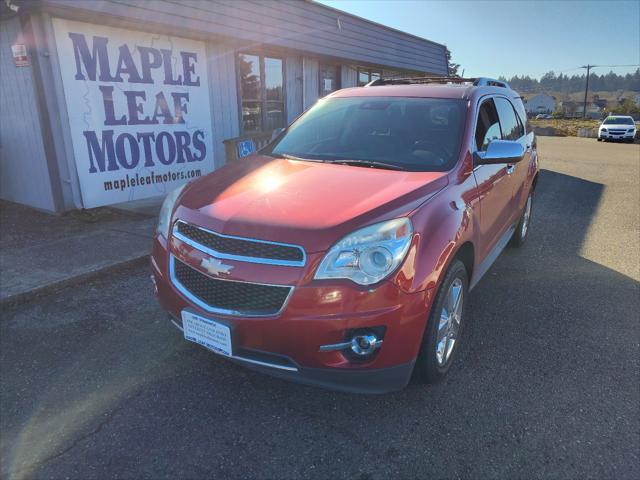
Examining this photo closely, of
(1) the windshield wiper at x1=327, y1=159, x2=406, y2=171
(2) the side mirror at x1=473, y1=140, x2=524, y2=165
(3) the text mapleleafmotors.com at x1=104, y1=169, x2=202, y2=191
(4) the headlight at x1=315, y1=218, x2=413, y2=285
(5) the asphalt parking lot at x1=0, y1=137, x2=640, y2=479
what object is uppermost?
(2) the side mirror at x1=473, y1=140, x2=524, y2=165

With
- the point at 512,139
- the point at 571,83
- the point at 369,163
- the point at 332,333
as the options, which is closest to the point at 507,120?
the point at 512,139

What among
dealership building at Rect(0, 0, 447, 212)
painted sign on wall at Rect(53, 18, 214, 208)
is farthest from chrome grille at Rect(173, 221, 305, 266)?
painted sign on wall at Rect(53, 18, 214, 208)

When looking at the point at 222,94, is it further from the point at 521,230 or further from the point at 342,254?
the point at 342,254

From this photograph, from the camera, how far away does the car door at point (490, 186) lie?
130 inches

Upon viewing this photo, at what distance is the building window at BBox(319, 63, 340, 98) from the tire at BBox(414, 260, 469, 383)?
9.50 m

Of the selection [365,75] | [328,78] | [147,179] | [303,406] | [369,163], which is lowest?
[303,406]

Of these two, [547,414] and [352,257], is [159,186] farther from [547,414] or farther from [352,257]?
[547,414]

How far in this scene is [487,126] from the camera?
3723 mm

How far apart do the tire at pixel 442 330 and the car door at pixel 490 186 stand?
0.51 metres

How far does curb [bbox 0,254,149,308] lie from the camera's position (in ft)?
12.9

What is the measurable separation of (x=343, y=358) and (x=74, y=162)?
566 centimetres

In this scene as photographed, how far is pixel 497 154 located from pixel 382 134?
842mm

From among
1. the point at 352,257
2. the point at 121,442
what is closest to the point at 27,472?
the point at 121,442

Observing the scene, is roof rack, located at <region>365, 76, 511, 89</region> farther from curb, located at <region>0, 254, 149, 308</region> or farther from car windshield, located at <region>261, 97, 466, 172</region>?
curb, located at <region>0, 254, 149, 308</region>
